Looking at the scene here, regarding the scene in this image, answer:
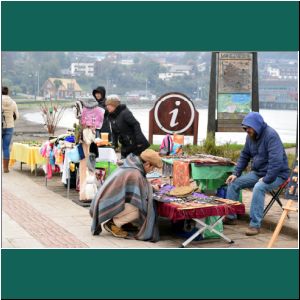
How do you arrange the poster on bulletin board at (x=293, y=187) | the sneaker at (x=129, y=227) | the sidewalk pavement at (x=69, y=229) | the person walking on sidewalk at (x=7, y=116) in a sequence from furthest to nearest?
1. the person walking on sidewalk at (x=7, y=116)
2. the sneaker at (x=129, y=227)
3. the sidewalk pavement at (x=69, y=229)
4. the poster on bulletin board at (x=293, y=187)

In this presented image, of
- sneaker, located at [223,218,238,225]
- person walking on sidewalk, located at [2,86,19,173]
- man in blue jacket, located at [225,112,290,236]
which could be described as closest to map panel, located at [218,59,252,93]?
person walking on sidewalk, located at [2,86,19,173]

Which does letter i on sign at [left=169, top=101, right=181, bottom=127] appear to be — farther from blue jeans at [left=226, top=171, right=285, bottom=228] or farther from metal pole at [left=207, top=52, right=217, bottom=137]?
blue jeans at [left=226, top=171, right=285, bottom=228]

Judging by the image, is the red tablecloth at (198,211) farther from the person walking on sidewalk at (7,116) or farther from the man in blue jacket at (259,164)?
the person walking on sidewalk at (7,116)

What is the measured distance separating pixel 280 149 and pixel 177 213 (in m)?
1.39

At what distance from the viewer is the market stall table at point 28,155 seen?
36.4ft

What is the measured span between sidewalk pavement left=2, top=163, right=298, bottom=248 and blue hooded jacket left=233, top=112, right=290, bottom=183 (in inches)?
26.0

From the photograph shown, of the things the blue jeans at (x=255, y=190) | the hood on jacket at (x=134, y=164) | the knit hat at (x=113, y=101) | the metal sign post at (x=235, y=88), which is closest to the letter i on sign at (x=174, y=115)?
the metal sign post at (x=235, y=88)

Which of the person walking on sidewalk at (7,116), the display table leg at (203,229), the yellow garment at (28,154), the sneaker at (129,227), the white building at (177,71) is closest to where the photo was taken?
the display table leg at (203,229)

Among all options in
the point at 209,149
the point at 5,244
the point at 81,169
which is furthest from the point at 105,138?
the point at 5,244

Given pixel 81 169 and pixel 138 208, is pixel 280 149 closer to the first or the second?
pixel 138 208

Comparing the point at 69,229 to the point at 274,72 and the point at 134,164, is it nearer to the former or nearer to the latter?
the point at 134,164

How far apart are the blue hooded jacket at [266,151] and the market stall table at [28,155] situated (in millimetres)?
4460

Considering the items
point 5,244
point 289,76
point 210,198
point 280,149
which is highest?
point 289,76

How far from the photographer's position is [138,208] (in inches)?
265
